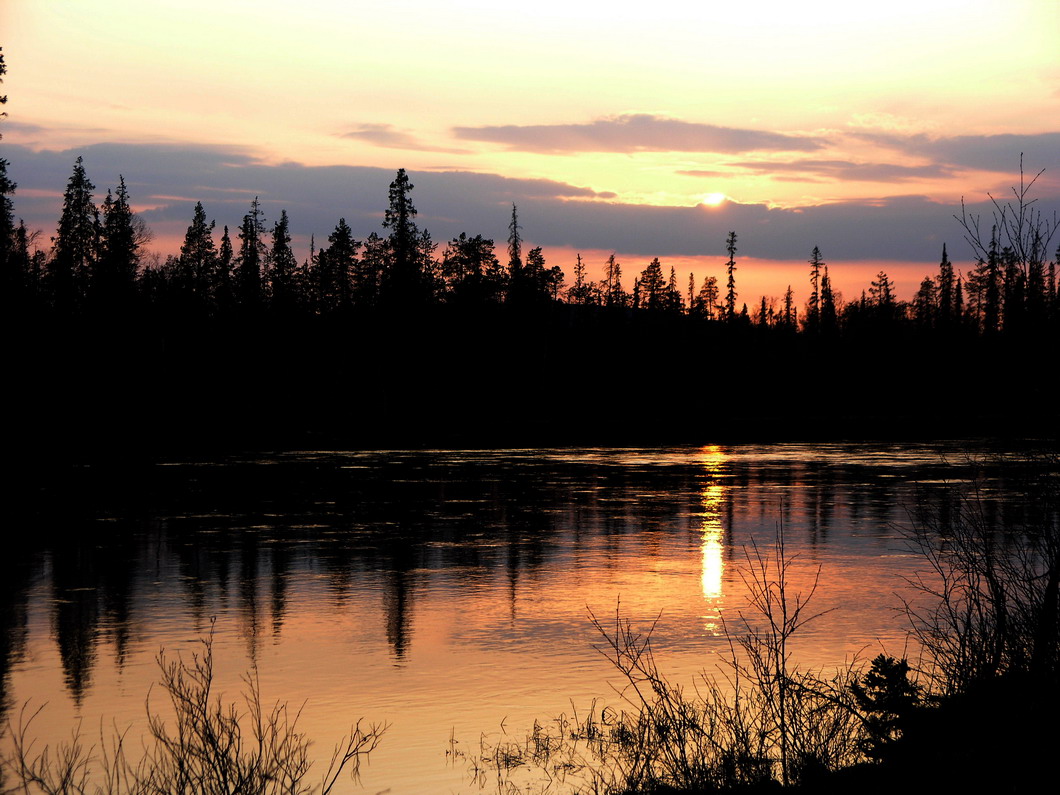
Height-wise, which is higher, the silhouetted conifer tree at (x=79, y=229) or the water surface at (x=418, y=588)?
the silhouetted conifer tree at (x=79, y=229)

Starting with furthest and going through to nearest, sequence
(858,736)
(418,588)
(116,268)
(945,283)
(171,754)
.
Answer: (945,283) → (116,268) → (418,588) → (858,736) → (171,754)

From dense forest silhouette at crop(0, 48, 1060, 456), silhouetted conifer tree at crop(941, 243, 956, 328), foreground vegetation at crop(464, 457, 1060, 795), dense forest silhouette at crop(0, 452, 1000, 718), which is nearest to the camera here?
foreground vegetation at crop(464, 457, 1060, 795)

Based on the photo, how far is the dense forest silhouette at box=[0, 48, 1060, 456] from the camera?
69.6m

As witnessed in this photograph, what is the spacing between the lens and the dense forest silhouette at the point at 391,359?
69625mm

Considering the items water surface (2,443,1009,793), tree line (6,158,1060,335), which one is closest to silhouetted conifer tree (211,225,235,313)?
tree line (6,158,1060,335)

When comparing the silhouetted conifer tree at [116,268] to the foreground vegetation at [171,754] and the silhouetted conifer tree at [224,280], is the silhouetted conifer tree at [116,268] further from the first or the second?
the foreground vegetation at [171,754]

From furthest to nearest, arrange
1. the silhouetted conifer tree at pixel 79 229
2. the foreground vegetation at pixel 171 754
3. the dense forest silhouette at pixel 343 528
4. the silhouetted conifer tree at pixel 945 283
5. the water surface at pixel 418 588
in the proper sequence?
the silhouetted conifer tree at pixel 945 283, the silhouetted conifer tree at pixel 79 229, the dense forest silhouette at pixel 343 528, the water surface at pixel 418 588, the foreground vegetation at pixel 171 754

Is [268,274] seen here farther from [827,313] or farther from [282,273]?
[827,313]

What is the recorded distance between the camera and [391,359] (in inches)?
3703

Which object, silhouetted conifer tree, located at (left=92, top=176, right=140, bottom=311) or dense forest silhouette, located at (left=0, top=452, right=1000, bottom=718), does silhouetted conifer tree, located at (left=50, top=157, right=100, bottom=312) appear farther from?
dense forest silhouette, located at (left=0, top=452, right=1000, bottom=718)

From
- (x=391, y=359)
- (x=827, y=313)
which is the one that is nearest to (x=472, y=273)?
(x=391, y=359)

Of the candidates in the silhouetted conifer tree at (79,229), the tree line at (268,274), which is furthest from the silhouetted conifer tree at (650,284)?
the silhouetted conifer tree at (79,229)

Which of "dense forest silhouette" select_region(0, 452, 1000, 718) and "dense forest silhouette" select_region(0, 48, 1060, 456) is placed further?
"dense forest silhouette" select_region(0, 48, 1060, 456)

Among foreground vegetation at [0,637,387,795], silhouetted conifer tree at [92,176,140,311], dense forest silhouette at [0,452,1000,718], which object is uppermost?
silhouetted conifer tree at [92,176,140,311]
